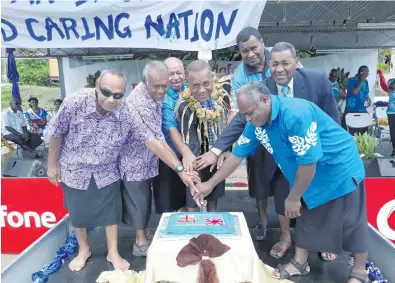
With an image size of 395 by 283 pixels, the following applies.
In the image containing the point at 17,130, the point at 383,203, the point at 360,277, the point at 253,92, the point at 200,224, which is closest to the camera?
the point at 253,92

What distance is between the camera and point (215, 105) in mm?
2352

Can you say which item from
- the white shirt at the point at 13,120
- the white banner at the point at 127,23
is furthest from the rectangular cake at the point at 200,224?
the white shirt at the point at 13,120

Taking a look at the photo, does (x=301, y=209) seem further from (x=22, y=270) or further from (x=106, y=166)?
(x=22, y=270)

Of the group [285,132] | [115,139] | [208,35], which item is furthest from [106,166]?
[208,35]

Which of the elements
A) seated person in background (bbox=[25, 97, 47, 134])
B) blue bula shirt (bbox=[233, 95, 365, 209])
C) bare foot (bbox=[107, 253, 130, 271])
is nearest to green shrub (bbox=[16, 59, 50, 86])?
seated person in background (bbox=[25, 97, 47, 134])

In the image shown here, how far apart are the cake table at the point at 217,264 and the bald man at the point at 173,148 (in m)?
0.66

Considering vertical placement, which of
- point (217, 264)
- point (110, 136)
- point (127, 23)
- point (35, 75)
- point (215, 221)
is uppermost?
point (35, 75)

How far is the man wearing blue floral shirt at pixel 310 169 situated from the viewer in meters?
1.71

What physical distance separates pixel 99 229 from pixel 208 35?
2.39 m

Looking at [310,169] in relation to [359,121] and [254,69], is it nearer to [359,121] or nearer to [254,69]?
[254,69]

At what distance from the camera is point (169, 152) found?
2.31 m

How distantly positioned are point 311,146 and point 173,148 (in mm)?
1050

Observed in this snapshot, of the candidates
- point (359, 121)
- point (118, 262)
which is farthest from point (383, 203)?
point (359, 121)

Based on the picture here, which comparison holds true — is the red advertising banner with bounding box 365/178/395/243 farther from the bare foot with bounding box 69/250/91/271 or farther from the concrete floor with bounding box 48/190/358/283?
the bare foot with bounding box 69/250/91/271
